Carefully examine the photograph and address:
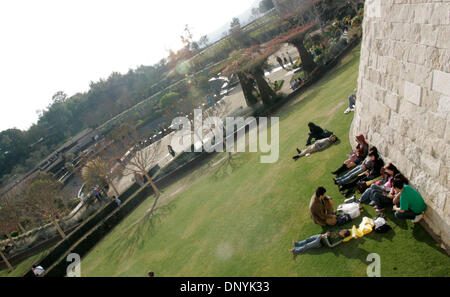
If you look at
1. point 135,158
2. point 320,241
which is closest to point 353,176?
point 320,241

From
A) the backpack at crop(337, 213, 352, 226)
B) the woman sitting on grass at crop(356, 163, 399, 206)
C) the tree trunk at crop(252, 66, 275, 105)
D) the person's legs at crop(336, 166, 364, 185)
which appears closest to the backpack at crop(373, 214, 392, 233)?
the woman sitting on grass at crop(356, 163, 399, 206)

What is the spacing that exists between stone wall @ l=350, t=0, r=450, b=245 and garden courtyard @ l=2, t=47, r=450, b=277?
1.26 meters

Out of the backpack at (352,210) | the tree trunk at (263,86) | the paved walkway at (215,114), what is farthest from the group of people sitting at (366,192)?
the tree trunk at (263,86)

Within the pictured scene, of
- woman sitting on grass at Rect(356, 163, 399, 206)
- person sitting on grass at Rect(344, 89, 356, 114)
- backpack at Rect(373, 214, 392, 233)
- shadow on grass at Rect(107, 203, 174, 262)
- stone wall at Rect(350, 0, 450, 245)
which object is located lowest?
shadow on grass at Rect(107, 203, 174, 262)

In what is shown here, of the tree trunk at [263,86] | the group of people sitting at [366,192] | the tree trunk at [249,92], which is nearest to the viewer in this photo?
the group of people sitting at [366,192]

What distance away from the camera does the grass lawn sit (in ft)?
21.7

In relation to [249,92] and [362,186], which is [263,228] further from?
[249,92]

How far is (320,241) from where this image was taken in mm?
7445

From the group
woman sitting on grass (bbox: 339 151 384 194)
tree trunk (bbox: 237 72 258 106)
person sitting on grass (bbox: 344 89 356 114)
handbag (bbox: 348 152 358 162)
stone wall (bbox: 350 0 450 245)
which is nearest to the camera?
stone wall (bbox: 350 0 450 245)

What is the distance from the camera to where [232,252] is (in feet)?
31.8

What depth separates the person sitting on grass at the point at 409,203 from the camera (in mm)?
6395

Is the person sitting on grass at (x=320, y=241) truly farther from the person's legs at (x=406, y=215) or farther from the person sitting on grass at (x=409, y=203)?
the person sitting on grass at (x=409, y=203)

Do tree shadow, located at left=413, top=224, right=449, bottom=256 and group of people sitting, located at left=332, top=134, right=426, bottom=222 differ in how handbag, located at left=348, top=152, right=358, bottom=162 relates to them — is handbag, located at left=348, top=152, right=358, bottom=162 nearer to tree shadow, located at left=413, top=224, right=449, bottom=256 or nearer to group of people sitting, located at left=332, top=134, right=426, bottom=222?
group of people sitting, located at left=332, top=134, right=426, bottom=222

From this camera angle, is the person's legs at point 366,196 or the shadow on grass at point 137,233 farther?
the shadow on grass at point 137,233
